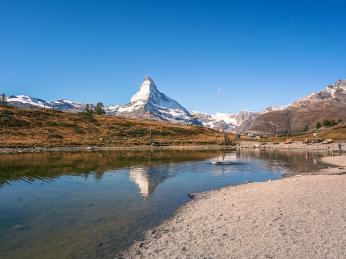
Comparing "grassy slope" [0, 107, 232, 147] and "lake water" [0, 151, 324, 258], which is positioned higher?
"grassy slope" [0, 107, 232, 147]

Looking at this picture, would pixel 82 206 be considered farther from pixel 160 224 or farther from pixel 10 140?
pixel 10 140

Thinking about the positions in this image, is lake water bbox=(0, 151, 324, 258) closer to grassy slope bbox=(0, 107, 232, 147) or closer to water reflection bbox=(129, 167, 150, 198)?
water reflection bbox=(129, 167, 150, 198)

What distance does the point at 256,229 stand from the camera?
872 inches

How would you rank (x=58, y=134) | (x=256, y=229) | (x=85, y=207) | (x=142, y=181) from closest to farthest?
(x=256, y=229)
(x=85, y=207)
(x=142, y=181)
(x=58, y=134)

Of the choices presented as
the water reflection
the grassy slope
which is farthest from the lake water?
the grassy slope

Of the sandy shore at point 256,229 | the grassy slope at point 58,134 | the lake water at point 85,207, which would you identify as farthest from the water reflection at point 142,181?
the grassy slope at point 58,134

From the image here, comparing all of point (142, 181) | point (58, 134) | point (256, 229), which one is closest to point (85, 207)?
point (256, 229)

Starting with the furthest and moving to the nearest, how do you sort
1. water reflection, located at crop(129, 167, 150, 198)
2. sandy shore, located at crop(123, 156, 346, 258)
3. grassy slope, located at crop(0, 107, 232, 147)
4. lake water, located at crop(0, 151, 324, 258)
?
grassy slope, located at crop(0, 107, 232, 147) → water reflection, located at crop(129, 167, 150, 198) → lake water, located at crop(0, 151, 324, 258) → sandy shore, located at crop(123, 156, 346, 258)

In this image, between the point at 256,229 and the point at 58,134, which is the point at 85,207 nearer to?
the point at 256,229

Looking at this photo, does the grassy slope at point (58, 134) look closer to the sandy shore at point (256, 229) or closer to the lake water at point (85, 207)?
the lake water at point (85, 207)

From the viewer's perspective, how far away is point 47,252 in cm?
2039

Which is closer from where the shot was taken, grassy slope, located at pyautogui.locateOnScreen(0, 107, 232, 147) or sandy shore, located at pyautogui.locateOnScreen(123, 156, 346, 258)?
sandy shore, located at pyautogui.locateOnScreen(123, 156, 346, 258)

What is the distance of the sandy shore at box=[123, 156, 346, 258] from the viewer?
720 inches

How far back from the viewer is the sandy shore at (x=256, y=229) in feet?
60.0
